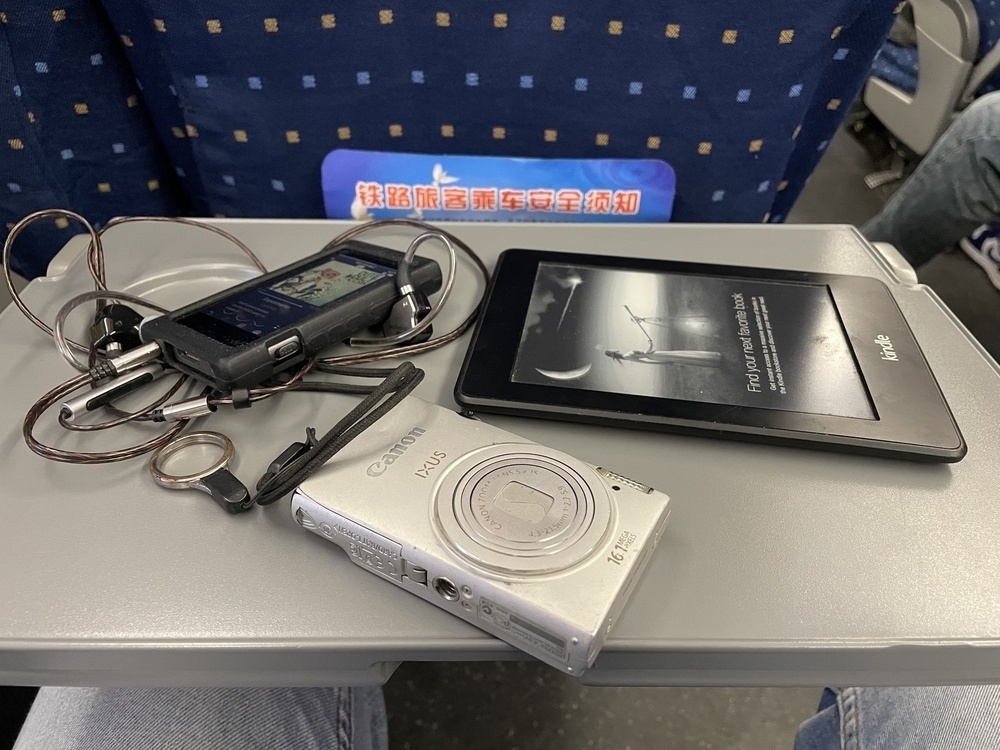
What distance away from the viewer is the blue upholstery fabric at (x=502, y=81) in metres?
0.58

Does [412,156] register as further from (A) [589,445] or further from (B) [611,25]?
(A) [589,445]

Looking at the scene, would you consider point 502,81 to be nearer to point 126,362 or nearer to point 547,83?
point 547,83

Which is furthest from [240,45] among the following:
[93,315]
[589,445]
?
[589,445]

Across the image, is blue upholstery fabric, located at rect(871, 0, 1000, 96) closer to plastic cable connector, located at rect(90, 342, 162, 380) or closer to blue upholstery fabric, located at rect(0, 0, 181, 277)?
blue upholstery fabric, located at rect(0, 0, 181, 277)

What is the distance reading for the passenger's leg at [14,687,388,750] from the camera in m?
0.44

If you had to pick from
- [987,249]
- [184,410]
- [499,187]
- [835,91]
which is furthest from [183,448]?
[987,249]

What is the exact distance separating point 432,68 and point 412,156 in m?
0.08

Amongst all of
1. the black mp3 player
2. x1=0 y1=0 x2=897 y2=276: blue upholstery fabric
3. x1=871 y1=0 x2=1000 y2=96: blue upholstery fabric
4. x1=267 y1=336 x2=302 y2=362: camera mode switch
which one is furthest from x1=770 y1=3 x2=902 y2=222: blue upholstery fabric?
x1=871 y1=0 x2=1000 y2=96: blue upholstery fabric

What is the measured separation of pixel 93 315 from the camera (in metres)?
0.51

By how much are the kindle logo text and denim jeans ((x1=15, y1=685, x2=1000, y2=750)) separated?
238 millimetres

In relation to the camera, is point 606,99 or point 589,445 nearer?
point 589,445

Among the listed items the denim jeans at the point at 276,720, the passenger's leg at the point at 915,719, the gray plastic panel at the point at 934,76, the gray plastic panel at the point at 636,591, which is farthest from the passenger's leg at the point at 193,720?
the gray plastic panel at the point at 934,76

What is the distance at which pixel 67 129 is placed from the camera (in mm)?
648

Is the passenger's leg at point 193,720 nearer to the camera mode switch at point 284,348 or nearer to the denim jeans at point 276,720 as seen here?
the denim jeans at point 276,720
